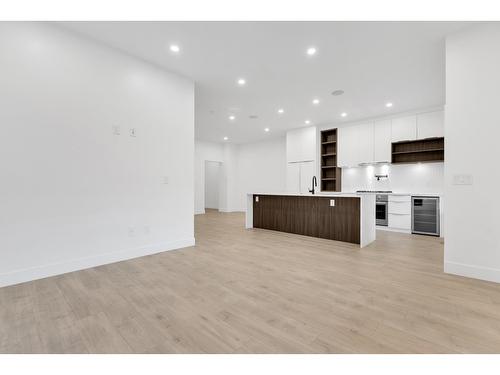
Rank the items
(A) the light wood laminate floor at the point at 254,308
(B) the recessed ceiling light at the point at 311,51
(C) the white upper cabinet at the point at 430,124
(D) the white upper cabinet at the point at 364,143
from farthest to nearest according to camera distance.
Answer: (D) the white upper cabinet at the point at 364,143, (C) the white upper cabinet at the point at 430,124, (B) the recessed ceiling light at the point at 311,51, (A) the light wood laminate floor at the point at 254,308

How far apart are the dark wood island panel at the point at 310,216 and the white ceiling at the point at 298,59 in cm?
225

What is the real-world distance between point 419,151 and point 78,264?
7.19m

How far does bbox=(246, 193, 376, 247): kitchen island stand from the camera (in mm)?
4309

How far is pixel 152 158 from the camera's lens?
3703mm

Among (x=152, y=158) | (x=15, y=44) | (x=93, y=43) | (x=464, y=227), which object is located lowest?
(x=464, y=227)

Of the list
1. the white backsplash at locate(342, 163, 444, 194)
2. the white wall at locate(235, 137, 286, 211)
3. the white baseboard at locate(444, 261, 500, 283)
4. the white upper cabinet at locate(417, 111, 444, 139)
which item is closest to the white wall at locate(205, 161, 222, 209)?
the white wall at locate(235, 137, 286, 211)

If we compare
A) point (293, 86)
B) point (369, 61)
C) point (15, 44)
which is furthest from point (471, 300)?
point (15, 44)

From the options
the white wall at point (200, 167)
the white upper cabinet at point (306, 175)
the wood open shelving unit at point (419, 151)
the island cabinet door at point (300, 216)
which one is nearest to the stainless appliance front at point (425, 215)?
the wood open shelving unit at point (419, 151)

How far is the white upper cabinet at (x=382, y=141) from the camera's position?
609 cm

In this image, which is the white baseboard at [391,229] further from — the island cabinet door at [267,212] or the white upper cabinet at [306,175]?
the island cabinet door at [267,212]
